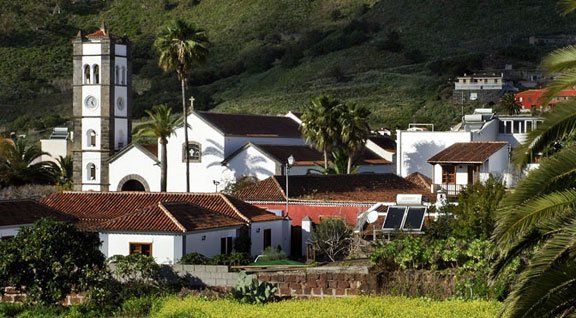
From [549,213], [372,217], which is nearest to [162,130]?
[372,217]

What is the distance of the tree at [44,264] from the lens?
29.3 m

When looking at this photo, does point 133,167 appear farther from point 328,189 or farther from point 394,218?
point 394,218

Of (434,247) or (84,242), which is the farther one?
(84,242)

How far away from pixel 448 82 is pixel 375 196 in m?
63.4

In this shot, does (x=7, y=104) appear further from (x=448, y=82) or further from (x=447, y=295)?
Answer: (x=447, y=295)

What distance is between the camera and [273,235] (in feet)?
145

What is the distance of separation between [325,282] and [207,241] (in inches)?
412

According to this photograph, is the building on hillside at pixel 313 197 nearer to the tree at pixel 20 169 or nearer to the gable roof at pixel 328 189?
the gable roof at pixel 328 189

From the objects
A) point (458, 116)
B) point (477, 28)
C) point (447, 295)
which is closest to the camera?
point (447, 295)

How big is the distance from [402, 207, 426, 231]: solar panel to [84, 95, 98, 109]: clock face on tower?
103 feet

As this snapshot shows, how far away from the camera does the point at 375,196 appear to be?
49.2 meters

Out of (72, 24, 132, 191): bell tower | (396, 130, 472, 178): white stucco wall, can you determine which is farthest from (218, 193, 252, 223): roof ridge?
(72, 24, 132, 191): bell tower

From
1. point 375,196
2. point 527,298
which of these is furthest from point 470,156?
point 527,298

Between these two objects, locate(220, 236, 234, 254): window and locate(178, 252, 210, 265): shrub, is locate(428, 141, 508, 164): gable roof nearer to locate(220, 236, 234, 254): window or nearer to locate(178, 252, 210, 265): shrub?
locate(220, 236, 234, 254): window
